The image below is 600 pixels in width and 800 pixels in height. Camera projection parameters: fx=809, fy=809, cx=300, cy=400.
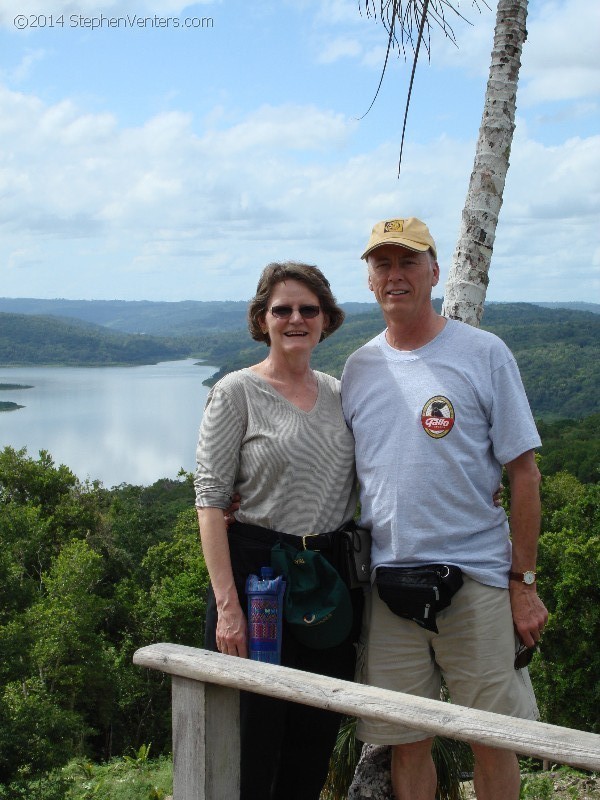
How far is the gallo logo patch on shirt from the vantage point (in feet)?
8.33

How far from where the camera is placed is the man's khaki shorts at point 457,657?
2.55 metres

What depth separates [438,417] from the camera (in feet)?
8.36

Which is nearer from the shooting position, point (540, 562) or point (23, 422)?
point (540, 562)

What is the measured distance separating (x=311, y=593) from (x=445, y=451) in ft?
2.01

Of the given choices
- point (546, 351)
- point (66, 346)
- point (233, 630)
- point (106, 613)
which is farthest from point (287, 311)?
point (66, 346)

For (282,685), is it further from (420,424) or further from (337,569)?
(420,424)

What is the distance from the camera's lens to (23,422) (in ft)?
338

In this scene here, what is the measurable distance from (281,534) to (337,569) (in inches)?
8.2

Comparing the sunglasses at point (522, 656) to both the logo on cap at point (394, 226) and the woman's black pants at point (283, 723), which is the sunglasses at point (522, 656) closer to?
the woman's black pants at point (283, 723)

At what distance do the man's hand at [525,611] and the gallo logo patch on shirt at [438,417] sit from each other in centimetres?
56

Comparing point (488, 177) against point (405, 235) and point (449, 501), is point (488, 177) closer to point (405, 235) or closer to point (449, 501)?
point (405, 235)

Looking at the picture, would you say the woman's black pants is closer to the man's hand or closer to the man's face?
the man's hand

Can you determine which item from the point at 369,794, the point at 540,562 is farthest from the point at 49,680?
the point at 369,794

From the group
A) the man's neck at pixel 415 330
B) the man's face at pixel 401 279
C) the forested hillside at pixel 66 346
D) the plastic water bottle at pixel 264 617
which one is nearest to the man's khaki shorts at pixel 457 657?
the plastic water bottle at pixel 264 617
